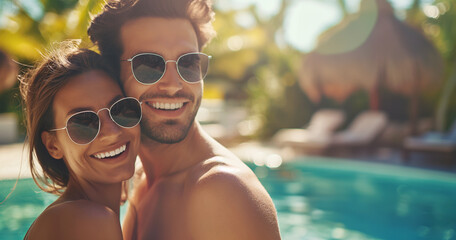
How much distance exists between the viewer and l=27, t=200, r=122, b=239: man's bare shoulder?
143cm

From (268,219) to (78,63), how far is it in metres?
1.06

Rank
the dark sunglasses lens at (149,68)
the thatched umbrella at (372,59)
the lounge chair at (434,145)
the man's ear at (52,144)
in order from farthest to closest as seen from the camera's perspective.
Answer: the thatched umbrella at (372,59) < the lounge chair at (434,145) < the dark sunglasses lens at (149,68) < the man's ear at (52,144)

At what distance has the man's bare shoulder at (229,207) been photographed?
1.50 meters

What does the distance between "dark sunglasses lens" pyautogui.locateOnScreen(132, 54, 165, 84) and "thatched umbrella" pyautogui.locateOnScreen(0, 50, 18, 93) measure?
12402 mm

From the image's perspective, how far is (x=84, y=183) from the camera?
173 cm

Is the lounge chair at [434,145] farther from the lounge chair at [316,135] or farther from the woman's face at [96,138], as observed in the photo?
the woman's face at [96,138]

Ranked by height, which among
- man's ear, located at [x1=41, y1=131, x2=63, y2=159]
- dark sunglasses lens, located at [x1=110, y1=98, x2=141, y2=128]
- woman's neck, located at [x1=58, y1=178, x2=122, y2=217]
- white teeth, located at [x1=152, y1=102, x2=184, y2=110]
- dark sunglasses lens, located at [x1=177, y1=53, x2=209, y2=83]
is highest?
dark sunglasses lens, located at [x1=177, y1=53, x2=209, y2=83]

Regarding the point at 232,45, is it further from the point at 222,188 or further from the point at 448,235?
the point at 222,188

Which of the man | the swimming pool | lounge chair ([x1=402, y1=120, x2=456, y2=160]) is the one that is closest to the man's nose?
the man

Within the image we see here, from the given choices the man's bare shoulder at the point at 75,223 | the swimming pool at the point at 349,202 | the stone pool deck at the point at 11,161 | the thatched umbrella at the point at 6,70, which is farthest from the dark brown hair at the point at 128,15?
the thatched umbrella at the point at 6,70

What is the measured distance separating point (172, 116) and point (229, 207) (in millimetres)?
594

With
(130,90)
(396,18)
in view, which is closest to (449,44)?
(396,18)

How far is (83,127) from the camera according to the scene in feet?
5.36

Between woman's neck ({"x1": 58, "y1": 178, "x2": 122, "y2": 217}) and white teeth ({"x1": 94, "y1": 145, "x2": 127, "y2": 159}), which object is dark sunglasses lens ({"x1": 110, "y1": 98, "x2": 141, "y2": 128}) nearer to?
white teeth ({"x1": 94, "y1": 145, "x2": 127, "y2": 159})
